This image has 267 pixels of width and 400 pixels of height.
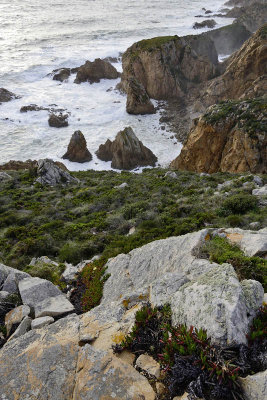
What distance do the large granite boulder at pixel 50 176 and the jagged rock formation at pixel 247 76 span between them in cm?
2297

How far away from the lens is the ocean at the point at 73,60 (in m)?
40.3

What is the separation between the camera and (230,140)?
2305 cm

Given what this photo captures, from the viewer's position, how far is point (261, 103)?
23500 mm

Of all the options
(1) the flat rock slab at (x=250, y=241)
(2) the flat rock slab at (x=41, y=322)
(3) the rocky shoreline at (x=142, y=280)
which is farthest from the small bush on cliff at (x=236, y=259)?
(2) the flat rock slab at (x=41, y=322)

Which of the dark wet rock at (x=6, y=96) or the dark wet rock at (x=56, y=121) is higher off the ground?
the dark wet rock at (x=6, y=96)

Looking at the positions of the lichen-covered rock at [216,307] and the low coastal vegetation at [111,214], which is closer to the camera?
the lichen-covered rock at [216,307]

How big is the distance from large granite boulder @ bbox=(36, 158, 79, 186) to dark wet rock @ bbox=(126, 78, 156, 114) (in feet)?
86.0

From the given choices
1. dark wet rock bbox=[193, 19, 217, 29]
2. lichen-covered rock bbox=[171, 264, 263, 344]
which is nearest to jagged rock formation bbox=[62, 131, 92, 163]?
lichen-covered rock bbox=[171, 264, 263, 344]

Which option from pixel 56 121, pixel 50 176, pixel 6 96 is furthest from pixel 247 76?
pixel 6 96

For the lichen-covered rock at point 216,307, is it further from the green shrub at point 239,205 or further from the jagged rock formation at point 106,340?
the green shrub at point 239,205

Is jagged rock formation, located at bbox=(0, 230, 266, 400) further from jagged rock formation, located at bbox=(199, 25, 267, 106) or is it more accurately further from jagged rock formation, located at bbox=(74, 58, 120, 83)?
jagged rock formation, located at bbox=(74, 58, 120, 83)

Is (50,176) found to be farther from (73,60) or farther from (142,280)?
(73,60)

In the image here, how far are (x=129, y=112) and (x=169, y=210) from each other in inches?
1422

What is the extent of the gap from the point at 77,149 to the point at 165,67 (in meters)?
25.7
